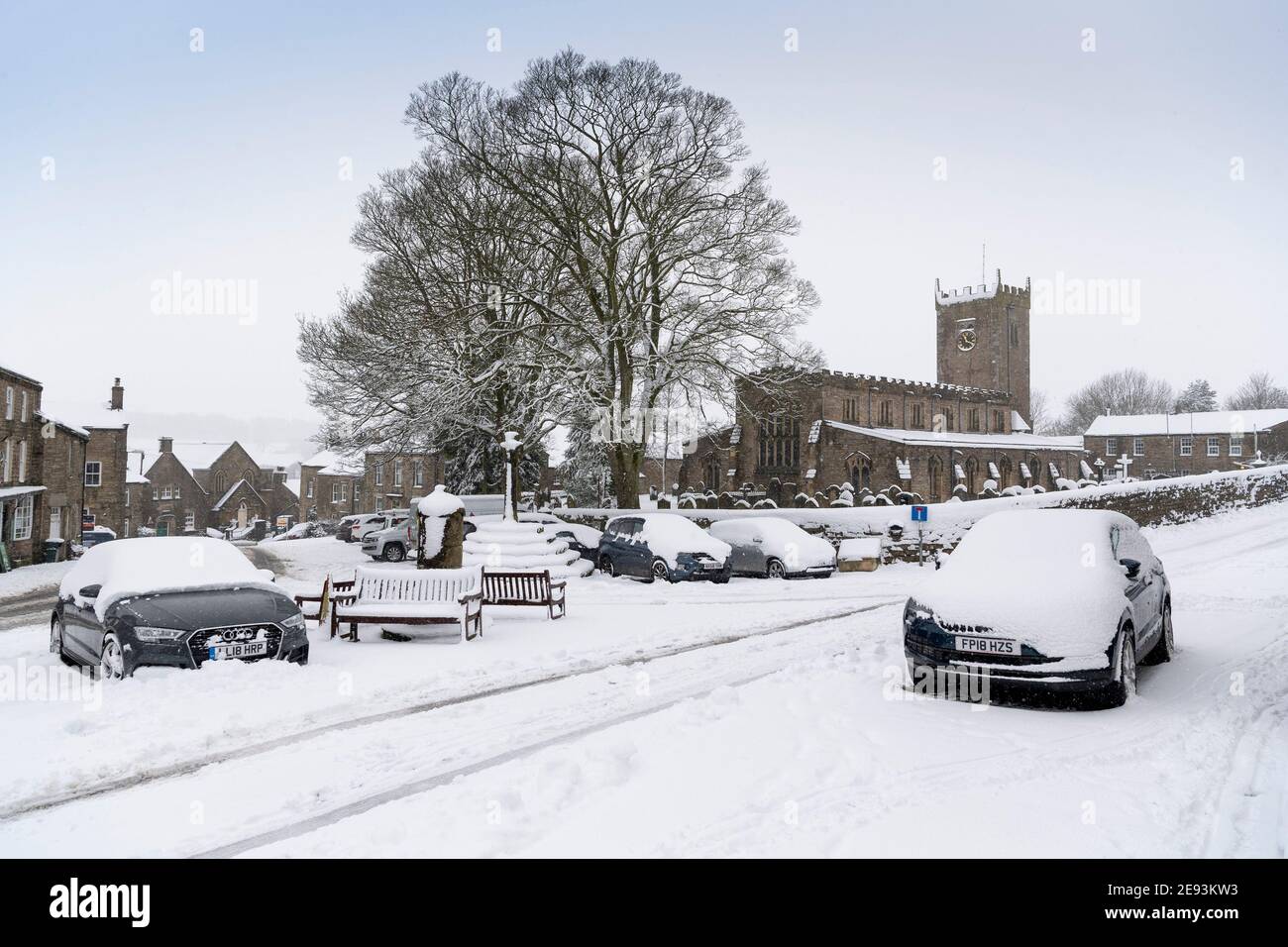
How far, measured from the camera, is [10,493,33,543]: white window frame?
2888cm

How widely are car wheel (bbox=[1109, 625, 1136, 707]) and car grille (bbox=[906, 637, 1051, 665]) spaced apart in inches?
28.8

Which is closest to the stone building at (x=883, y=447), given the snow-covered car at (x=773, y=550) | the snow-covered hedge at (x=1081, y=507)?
the snow-covered hedge at (x=1081, y=507)

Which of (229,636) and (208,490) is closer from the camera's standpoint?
(229,636)

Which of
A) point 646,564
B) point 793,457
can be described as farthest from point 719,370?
point 793,457

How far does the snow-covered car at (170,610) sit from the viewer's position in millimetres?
8516

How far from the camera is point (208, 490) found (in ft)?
226

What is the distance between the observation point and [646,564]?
20.9 m

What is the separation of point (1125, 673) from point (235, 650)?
8.76 meters

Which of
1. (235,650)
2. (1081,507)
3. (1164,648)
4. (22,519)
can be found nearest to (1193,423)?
(1081,507)

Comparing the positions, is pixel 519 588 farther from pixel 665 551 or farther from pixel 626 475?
pixel 626 475

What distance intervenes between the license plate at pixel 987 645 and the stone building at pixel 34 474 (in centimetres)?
2959

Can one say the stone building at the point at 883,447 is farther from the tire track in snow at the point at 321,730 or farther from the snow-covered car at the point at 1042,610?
the snow-covered car at the point at 1042,610
